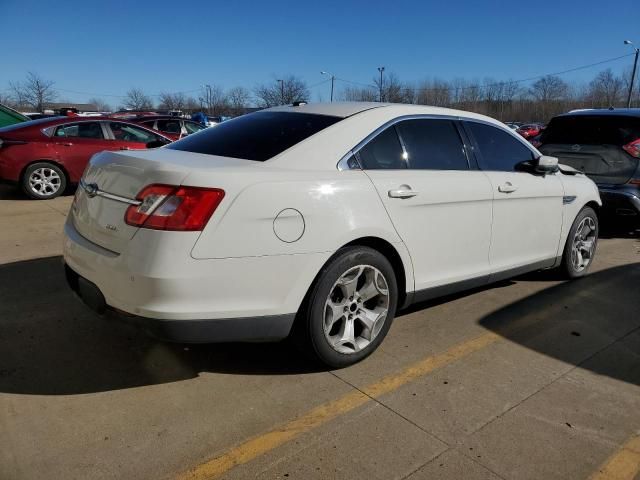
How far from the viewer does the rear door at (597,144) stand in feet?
22.5

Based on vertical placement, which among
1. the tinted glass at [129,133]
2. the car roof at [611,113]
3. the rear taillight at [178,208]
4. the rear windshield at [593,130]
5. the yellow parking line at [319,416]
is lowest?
the yellow parking line at [319,416]

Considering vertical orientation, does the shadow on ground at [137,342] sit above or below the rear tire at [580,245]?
below

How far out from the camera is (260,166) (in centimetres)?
275

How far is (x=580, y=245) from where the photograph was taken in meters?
5.04

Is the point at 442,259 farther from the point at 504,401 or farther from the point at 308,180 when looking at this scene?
the point at 308,180

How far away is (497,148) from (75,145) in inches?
301

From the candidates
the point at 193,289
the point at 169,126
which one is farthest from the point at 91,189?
the point at 169,126

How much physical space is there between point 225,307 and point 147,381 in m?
0.79

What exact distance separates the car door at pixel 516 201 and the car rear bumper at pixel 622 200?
2.74 meters

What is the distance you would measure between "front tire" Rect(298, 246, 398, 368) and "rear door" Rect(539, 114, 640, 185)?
512cm

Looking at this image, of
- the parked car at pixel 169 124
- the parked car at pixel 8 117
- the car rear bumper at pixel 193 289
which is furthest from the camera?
the parked car at pixel 8 117

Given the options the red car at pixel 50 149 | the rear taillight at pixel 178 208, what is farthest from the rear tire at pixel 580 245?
the red car at pixel 50 149

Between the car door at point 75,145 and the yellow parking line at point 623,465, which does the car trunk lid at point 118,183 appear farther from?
the car door at point 75,145

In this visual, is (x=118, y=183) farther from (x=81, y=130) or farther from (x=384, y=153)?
(x=81, y=130)
